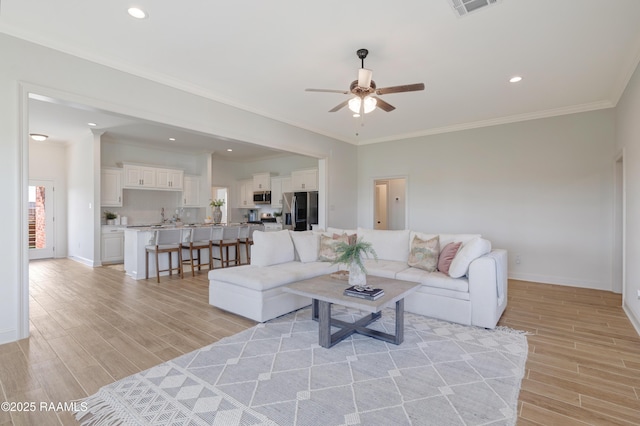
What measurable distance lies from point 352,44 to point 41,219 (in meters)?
8.64

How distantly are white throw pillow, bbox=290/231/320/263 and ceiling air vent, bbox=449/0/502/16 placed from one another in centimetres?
321

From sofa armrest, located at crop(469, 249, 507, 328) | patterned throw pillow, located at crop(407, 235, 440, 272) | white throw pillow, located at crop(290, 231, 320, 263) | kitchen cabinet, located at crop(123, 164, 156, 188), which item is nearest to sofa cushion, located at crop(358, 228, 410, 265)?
patterned throw pillow, located at crop(407, 235, 440, 272)

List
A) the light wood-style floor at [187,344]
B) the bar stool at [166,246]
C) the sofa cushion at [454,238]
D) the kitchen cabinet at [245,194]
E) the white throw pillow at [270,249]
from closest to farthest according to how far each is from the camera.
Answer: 1. the light wood-style floor at [187,344]
2. the sofa cushion at [454,238]
3. the white throw pillow at [270,249]
4. the bar stool at [166,246]
5. the kitchen cabinet at [245,194]

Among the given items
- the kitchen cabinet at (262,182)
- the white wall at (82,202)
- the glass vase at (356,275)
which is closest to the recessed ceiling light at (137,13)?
the glass vase at (356,275)

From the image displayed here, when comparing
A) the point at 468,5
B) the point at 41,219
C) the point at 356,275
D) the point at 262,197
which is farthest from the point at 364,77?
the point at 41,219

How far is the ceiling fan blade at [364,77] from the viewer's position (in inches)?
119

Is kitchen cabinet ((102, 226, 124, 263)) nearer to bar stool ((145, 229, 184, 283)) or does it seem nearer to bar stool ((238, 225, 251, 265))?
bar stool ((145, 229, 184, 283))

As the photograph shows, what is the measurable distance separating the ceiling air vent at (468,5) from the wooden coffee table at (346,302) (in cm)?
248

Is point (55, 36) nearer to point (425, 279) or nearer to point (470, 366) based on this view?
point (425, 279)

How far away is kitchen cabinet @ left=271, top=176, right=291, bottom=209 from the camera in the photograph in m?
8.58

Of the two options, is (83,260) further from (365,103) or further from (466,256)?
(466,256)

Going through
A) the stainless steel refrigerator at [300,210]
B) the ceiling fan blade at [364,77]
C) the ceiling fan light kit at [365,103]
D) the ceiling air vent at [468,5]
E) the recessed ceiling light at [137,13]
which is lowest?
the stainless steel refrigerator at [300,210]

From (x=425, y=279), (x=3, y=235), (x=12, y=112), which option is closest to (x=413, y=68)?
(x=425, y=279)

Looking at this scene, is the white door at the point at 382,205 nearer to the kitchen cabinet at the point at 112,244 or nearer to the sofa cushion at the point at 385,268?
the sofa cushion at the point at 385,268
